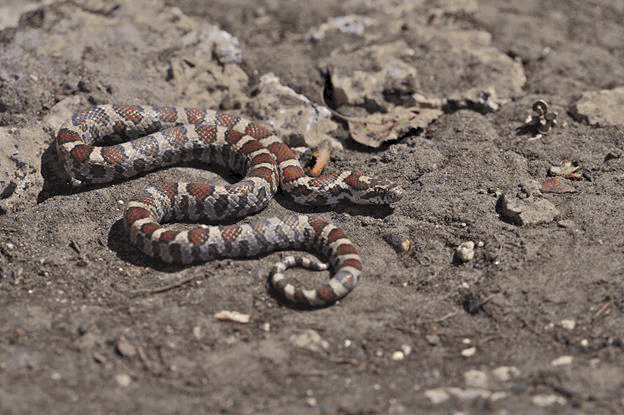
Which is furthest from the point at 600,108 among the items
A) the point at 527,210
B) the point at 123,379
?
the point at 123,379

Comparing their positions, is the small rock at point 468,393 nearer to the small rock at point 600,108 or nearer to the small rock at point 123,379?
the small rock at point 123,379

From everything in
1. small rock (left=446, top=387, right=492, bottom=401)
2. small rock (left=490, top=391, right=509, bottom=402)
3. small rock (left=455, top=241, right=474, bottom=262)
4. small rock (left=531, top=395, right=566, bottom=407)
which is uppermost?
small rock (left=531, top=395, right=566, bottom=407)

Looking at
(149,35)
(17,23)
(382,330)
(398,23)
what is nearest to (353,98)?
(398,23)

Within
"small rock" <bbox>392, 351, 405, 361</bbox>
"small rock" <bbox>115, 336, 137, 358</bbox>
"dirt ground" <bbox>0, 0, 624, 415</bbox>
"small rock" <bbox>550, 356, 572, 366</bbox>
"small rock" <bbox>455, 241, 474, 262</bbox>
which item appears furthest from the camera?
"small rock" <bbox>455, 241, 474, 262</bbox>

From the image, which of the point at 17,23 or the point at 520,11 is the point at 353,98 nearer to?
the point at 520,11

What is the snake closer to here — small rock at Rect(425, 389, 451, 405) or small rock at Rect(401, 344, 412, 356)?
small rock at Rect(401, 344, 412, 356)

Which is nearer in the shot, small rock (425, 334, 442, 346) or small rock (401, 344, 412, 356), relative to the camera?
small rock (401, 344, 412, 356)

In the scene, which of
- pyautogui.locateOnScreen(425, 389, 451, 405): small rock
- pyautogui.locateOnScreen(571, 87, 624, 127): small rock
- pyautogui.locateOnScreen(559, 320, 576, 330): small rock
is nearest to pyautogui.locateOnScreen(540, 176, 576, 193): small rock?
pyautogui.locateOnScreen(571, 87, 624, 127): small rock
